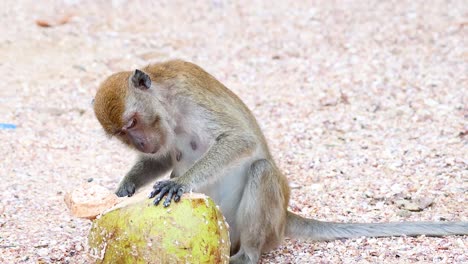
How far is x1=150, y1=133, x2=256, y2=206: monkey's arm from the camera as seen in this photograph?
4791 millimetres

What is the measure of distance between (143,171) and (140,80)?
2.64 ft

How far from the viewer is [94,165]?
23.1 feet

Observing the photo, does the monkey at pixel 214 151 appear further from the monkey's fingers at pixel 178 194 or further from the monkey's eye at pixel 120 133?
the monkey's fingers at pixel 178 194

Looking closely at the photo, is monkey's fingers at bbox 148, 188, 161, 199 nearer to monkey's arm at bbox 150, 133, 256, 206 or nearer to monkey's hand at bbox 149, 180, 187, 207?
monkey's hand at bbox 149, 180, 187, 207

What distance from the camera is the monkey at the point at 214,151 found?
493 centimetres

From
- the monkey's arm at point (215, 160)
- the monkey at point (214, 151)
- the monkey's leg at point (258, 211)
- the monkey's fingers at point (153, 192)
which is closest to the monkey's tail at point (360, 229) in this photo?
the monkey at point (214, 151)

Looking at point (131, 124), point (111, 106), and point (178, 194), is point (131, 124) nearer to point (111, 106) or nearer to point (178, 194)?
point (111, 106)

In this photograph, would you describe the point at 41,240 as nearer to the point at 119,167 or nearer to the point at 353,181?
the point at 119,167

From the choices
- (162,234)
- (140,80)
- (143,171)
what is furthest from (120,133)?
(162,234)

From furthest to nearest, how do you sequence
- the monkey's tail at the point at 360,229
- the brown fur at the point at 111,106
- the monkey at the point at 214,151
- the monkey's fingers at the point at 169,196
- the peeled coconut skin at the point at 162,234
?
the monkey's tail at the point at 360,229
the monkey at the point at 214,151
the brown fur at the point at 111,106
the monkey's fingers at the point at 169,196
the peeled coconut skin at the point at 162,234

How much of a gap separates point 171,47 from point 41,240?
5402mm

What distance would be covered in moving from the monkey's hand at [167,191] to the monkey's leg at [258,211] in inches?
24.1

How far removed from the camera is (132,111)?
491 centimetres

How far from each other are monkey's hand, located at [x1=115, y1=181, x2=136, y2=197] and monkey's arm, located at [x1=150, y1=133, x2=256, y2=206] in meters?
0.68
